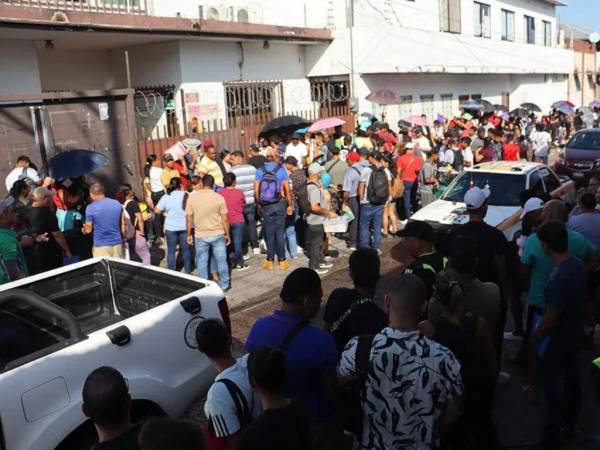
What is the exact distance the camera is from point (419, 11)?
73.6 ft

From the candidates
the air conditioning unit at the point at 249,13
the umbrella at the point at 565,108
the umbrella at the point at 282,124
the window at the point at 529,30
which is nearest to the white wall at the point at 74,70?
the air conditioning unit at the point at 249,13

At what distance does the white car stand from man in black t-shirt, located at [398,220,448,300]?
4211 mm

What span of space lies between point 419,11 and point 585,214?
62.1 ft

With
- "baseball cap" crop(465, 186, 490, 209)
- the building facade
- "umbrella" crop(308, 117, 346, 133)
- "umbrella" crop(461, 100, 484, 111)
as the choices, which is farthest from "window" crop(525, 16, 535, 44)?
"baseball cap" crop(465, 186, 490, 209)

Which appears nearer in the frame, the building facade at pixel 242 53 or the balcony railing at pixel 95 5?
the balcony railing at pixel 95 5

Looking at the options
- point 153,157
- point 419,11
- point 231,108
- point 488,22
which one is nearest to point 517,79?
point 488,22

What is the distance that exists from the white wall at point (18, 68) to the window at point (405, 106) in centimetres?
1326

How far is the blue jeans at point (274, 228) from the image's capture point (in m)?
8.88

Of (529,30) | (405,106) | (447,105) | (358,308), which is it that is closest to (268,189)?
(358,308)

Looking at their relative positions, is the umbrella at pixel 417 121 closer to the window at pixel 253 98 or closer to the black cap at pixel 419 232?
the window at pixel 253 98

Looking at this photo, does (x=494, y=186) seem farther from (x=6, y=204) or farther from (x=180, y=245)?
(x=6, y=204)

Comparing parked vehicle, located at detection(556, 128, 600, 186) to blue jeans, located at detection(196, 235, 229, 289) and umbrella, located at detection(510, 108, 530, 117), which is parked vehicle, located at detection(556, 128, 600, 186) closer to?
umbrella, located at detection(510, 108, 530, 117)

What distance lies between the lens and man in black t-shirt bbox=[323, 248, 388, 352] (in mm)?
3367

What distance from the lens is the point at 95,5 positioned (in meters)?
12.7
